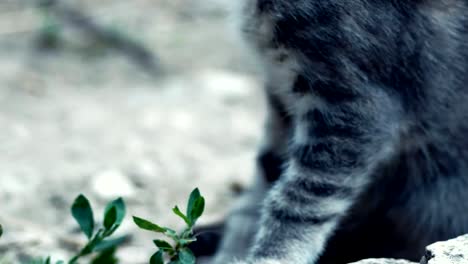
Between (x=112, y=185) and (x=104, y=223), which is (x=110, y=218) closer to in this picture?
(x=104, y=223)

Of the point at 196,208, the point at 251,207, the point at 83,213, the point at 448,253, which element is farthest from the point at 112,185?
the point at 448,253

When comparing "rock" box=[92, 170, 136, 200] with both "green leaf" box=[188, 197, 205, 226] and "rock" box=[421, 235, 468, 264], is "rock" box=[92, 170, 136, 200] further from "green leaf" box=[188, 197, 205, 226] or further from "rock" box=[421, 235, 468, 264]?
"rock" box=[421, 235, 468, 264]

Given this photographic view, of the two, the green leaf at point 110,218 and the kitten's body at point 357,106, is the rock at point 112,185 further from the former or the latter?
the green leaf at point 110,218

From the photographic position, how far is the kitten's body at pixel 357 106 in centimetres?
223

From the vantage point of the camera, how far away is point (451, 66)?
2402mm

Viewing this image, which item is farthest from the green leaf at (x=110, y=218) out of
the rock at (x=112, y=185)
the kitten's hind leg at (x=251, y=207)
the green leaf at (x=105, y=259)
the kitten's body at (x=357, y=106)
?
the rock at (x=112, y=185)

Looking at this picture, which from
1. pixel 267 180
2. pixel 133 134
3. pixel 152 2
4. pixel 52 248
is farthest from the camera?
pixel 152 2

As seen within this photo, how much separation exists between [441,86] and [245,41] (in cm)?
57

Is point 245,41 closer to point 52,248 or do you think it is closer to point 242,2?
point 242,2

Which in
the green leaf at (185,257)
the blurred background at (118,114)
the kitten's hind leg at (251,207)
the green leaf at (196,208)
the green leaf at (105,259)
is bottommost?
the green leaf at (185,257)

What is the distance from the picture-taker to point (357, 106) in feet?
7.36

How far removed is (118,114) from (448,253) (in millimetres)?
2086

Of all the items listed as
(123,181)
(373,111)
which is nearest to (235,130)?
(123,181)

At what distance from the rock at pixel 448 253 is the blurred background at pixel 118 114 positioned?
3.45 ft
